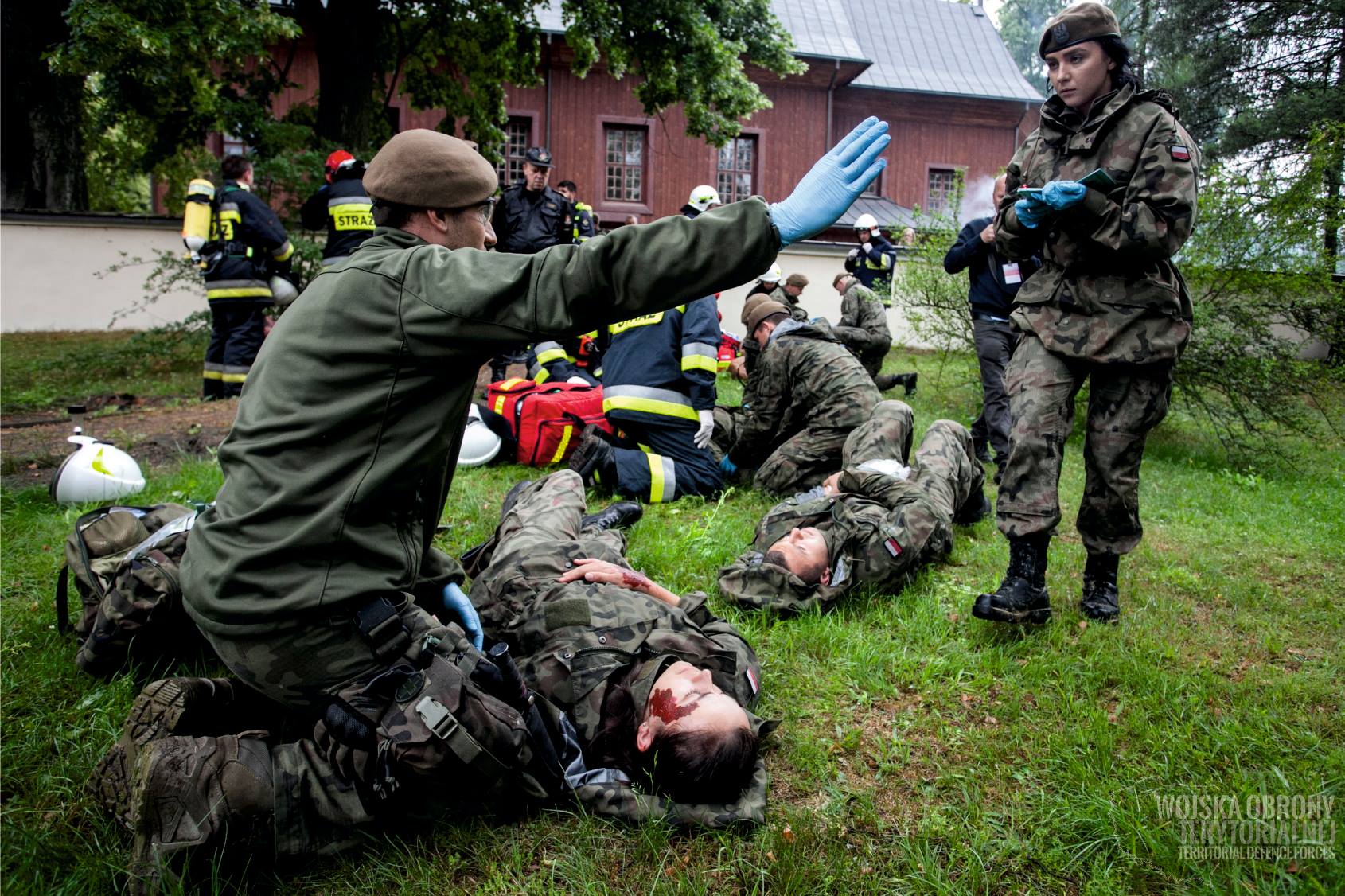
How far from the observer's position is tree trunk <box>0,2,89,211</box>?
1289 cm

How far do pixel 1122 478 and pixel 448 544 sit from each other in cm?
321

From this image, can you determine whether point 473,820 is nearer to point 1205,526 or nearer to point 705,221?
point 705,221

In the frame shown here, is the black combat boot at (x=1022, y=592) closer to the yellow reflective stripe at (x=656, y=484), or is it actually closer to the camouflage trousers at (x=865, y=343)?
the yellow reflective stripe at (x=656, y=484)

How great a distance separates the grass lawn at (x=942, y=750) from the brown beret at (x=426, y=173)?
175 cm

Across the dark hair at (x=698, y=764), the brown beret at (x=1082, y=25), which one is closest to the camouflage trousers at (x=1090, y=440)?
the brown beret at (x=1082, y=25)

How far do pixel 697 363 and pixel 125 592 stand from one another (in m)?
3.74

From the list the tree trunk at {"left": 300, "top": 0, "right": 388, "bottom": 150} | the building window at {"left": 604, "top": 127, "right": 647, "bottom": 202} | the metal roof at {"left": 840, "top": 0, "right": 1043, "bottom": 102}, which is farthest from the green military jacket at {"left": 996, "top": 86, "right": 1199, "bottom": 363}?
the metal roof at {"left": 840, "top": 0, "right": 1043, "bottom": 102}

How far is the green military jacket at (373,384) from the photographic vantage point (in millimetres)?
1993

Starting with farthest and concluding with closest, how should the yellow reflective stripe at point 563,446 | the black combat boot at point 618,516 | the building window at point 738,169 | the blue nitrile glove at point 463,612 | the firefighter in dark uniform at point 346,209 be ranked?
the building window at point 738,169, the firefighter in dark uniform at point 346,209, the yellow reflective stripe at point 563,446, the black combat boot at point 618,516, the blue nitrile glove at point 463,612

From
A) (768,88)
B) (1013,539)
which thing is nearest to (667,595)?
(1013,539)

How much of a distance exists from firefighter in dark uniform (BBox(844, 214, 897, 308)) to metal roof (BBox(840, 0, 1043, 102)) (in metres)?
14.6

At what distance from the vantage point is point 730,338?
12.7 m

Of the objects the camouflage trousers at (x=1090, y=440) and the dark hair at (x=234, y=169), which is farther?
the dark hair at (x=234, y=169)

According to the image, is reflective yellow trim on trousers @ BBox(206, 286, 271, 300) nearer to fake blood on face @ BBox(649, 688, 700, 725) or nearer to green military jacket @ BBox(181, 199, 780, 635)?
green military jacket @ BBox(181, 199, 780, 635)
